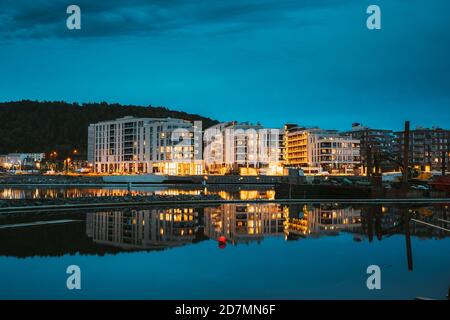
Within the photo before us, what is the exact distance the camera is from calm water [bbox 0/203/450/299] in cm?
1408

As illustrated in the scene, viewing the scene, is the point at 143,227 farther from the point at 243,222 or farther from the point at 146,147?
the point at 146,147

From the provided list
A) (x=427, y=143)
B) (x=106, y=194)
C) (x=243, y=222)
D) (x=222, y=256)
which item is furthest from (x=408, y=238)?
(x=427, y=143)

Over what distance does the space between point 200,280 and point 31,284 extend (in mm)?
5108

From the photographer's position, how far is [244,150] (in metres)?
153

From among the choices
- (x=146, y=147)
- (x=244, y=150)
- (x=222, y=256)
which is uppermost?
(x=146, y=147)

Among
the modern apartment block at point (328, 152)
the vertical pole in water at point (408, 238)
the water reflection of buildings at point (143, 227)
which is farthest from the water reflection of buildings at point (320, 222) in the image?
the modern apartment block at point (328, 152)

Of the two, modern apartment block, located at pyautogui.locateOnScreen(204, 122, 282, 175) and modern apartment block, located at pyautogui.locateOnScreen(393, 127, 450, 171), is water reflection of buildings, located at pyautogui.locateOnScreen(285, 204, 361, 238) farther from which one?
modern apartment block, located at pyautogui.locateOnScreen(393, 127, 450, 171)

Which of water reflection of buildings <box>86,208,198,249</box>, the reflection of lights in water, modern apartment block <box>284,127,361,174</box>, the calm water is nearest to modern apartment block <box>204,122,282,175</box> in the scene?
modern apartment block <box>284,127,361,174</box>

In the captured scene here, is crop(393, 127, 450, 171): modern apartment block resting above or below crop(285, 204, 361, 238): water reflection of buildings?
above

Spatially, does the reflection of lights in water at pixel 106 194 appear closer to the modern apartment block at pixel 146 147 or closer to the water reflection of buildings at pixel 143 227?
the water reflection of buildings at pixel 143 227

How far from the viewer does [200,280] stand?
50.5 feet

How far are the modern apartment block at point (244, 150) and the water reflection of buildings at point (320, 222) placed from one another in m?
108

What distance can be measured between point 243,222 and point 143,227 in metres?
6.68

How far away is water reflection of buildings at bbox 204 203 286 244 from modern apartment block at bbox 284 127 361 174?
117 m
